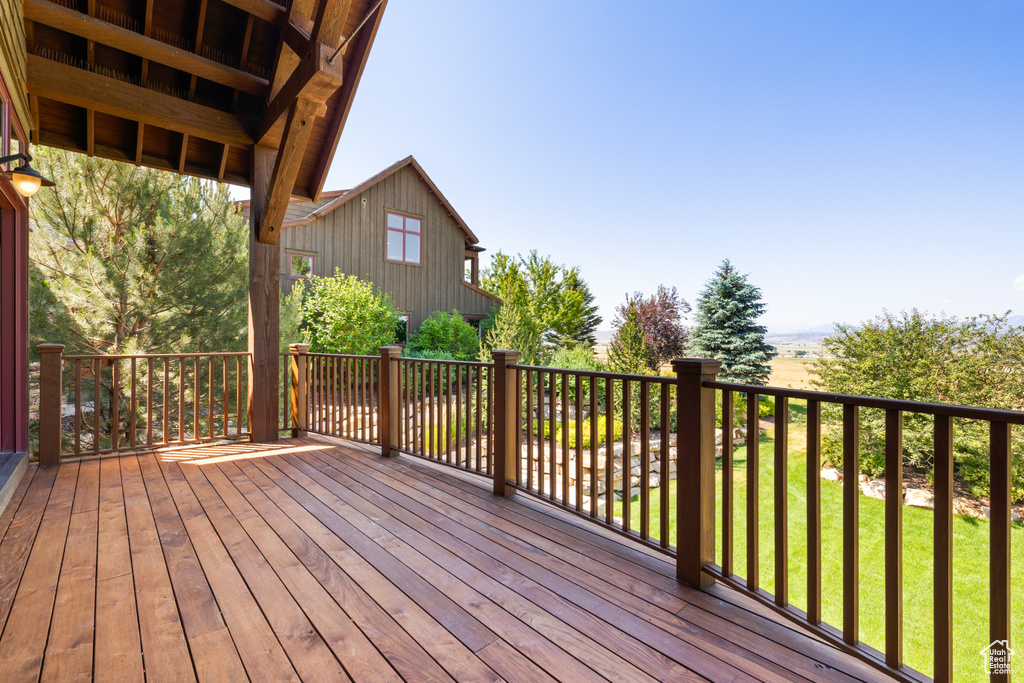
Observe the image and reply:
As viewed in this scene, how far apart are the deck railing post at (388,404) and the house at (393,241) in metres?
7.80

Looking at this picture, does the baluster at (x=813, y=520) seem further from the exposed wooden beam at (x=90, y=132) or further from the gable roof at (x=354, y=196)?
the gable roof at (x=354, y=196)

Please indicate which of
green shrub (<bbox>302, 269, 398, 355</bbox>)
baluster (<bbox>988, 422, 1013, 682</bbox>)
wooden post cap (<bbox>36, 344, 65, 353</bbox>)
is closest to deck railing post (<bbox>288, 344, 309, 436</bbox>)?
wooden post cap (<bbox>36, 344, 65, 353</bbox>)

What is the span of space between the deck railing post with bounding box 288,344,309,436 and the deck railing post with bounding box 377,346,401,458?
1192mm

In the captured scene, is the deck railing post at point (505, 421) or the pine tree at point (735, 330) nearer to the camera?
the deck railing post at point (505, 421)

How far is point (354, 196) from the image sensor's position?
11.6 metres

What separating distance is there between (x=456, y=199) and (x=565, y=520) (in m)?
33.6

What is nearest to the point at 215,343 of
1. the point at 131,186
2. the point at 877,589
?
the point at 131,186

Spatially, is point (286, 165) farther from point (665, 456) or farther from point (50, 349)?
point (665, 456)

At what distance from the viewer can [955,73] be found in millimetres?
20500

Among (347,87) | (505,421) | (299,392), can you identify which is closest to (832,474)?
(505,421)

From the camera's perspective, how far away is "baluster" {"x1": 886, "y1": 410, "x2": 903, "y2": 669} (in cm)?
130

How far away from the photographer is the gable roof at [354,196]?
1086cm

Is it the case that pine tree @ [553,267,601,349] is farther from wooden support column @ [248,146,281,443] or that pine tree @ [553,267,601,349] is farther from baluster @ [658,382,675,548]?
baluster @ [658,382,675,548]

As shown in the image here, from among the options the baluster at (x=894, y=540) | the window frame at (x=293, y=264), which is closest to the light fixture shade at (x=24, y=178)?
the baluster at (x=894, y=540)
